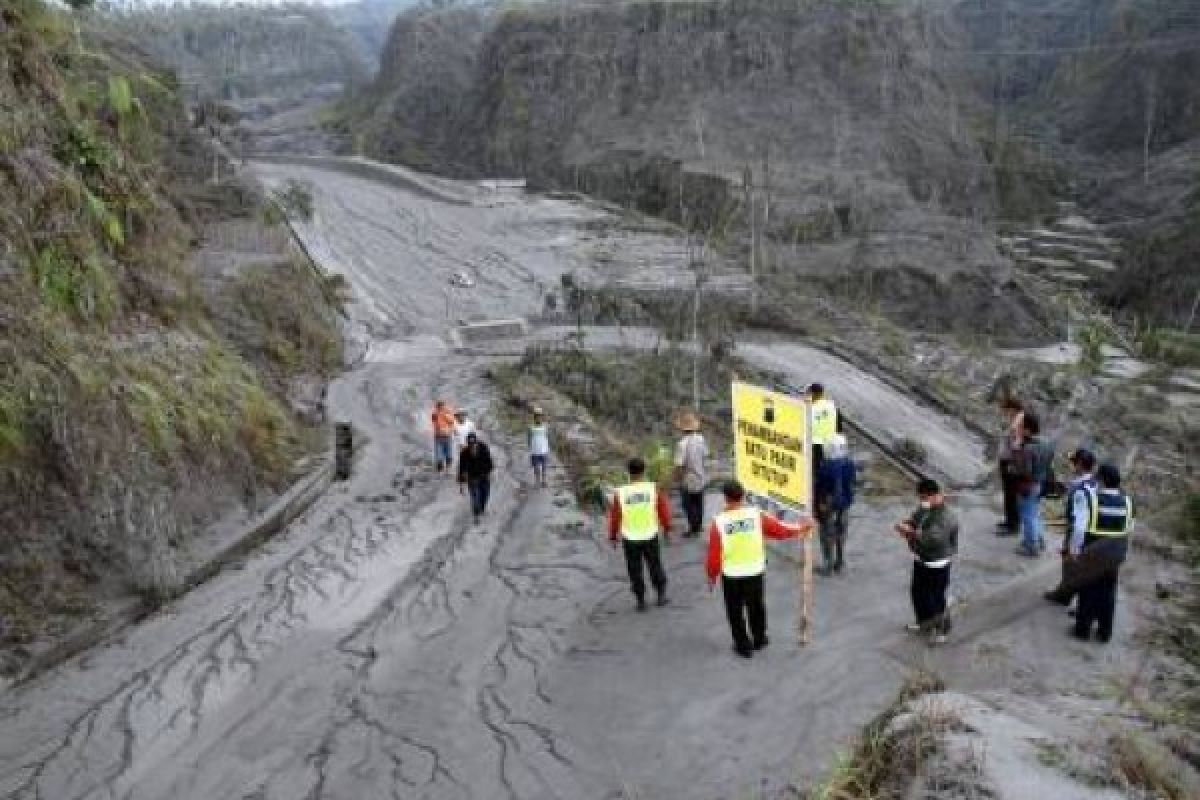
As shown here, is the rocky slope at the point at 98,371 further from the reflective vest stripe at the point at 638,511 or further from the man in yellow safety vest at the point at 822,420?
the man in yellow safety vest at the point at 822,420

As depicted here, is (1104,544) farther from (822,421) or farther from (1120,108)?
(1120,108)

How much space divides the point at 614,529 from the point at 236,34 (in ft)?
493

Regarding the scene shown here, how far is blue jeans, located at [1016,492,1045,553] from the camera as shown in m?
12.7

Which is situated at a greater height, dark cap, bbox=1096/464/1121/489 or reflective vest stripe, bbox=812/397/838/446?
dark cap, bbox=1096/464/1121/489

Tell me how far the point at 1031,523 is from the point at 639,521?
4643 millimetres

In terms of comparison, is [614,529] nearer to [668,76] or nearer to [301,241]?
[301,241]


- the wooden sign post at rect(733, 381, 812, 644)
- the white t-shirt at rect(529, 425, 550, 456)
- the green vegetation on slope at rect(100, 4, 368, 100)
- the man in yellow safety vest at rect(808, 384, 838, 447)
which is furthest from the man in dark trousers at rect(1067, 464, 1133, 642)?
the green vegetation on slope at rect(100, 4, 368, 100)

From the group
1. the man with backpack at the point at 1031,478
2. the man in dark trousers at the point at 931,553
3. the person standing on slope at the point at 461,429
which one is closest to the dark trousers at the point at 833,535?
the man in dark trousers at the point at 931,553

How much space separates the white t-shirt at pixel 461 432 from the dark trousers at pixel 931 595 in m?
7.39

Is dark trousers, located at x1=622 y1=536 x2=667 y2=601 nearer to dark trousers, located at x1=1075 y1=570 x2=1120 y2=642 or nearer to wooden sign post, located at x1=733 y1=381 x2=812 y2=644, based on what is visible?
wooden sign post, located at x1=733 y1=381 x2=812 y2=644

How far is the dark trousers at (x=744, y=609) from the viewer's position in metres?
9.78

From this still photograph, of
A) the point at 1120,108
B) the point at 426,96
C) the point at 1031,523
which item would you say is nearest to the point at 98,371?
the point at 1031,523

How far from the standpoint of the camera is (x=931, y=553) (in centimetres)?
997

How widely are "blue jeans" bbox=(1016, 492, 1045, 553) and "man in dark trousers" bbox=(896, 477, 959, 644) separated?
2.83 meters
